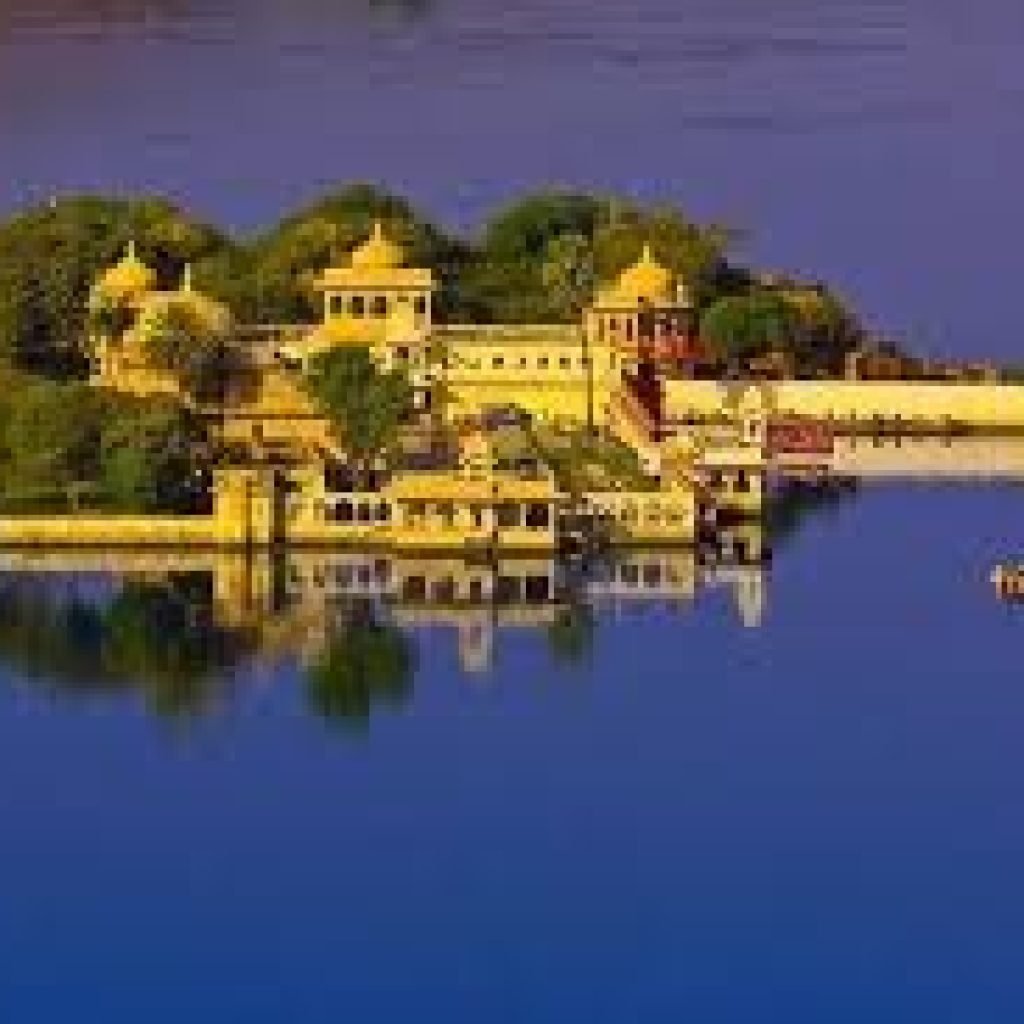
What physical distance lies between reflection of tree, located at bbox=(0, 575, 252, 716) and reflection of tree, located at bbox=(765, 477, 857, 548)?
71.6 inches

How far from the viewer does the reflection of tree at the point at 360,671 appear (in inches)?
557

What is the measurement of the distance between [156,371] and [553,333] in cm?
125

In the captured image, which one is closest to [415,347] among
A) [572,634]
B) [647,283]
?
[647,283]

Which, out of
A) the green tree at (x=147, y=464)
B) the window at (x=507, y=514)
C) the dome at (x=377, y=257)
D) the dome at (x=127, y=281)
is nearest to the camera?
the window at (x=507, y=514)

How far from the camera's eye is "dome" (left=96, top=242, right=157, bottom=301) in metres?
18.2

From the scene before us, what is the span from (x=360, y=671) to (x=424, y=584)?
1068 mm

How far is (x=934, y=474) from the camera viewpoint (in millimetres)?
17469

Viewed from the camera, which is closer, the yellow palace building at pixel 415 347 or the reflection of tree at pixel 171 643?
the reflection of tree at pixel 171 643

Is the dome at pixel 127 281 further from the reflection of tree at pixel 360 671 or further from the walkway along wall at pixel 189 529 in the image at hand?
the reflection of tree at pixel 360 671

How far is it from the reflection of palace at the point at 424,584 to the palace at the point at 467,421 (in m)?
0.13

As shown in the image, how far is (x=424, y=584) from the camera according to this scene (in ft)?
51.0

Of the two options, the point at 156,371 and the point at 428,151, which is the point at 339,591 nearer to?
the point at 156,371

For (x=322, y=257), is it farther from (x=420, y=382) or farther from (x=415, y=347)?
(x=420, y=382)

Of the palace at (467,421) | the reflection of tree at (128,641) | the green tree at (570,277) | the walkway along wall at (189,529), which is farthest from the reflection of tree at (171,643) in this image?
the green tree at (570,277)
